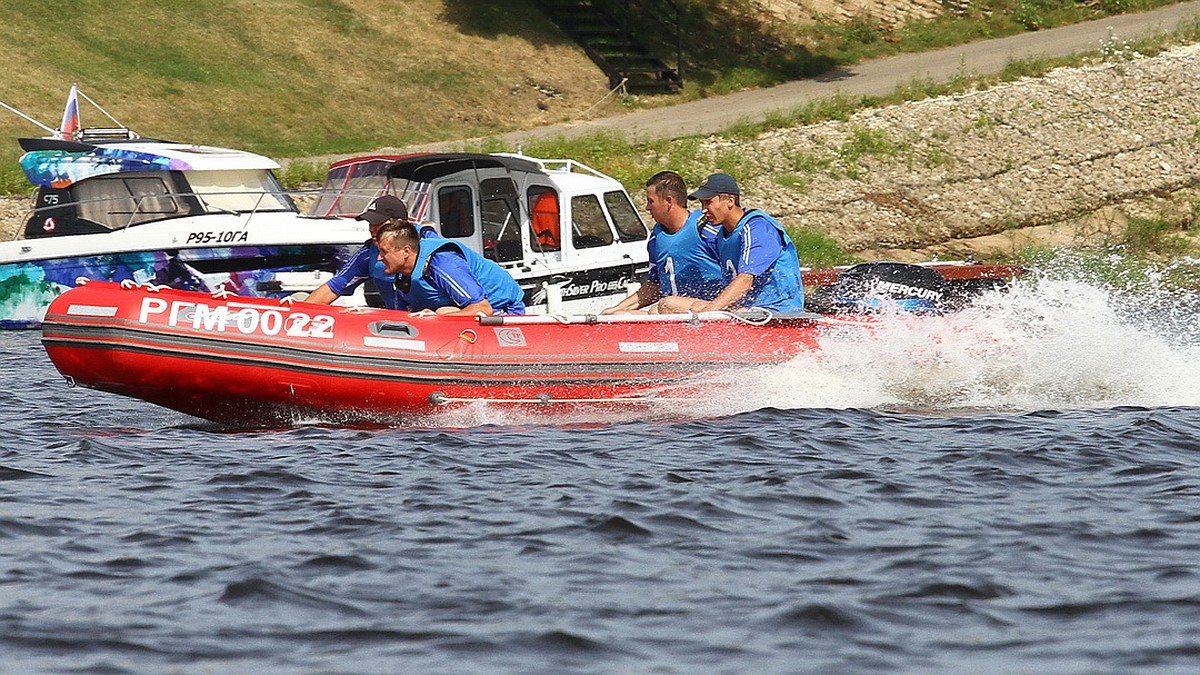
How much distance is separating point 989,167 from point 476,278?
46.4 feet

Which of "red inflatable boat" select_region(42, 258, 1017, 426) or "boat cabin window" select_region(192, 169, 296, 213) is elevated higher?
"boat cabin window" select_region(192, 169, 296, 213)

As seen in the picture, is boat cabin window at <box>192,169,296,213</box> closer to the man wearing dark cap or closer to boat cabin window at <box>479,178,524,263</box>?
boat cabin window at <box>479,178,524,263</box>

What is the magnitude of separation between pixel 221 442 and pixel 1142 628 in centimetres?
557

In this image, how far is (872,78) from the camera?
27203 millimetres

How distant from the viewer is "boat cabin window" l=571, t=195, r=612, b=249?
627 inches

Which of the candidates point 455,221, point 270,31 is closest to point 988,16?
point 270,31

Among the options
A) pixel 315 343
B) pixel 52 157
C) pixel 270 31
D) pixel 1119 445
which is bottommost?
pixel 1119 445

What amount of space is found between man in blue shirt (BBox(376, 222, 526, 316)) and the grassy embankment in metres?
10.8

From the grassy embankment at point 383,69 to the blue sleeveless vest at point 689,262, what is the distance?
9686 mm

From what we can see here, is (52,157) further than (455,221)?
Yes

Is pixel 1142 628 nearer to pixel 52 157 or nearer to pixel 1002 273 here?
pixel 1002 273

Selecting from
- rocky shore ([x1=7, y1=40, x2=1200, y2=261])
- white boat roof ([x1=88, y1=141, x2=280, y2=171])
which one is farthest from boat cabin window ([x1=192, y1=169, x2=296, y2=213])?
rocky shore ([x1=7, y1=40, x2=1200, y2=261])

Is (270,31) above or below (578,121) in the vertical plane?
above

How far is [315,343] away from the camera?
9.69 m
